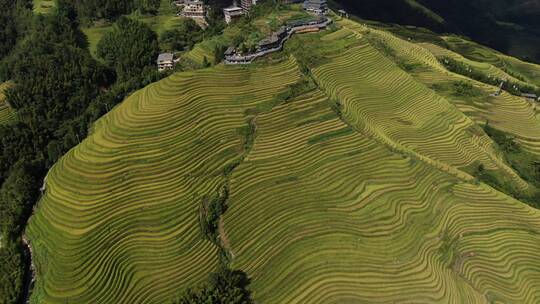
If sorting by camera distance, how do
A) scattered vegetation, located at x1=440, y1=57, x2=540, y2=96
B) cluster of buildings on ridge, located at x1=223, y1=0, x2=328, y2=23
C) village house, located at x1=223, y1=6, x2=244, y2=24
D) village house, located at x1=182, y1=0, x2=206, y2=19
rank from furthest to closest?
village house, located at x1=182, y1=0, x2=206, y2=19, village house, located at x1=223, y1=6, x2=244, y2=24, cluster of buildings on ridge, located at x1=223, y1=0, x2=328, y2=23, scattered vegetation, located at x1=440, y1=57, x2=540, y2=96

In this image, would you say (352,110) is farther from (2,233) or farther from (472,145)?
(2,233)

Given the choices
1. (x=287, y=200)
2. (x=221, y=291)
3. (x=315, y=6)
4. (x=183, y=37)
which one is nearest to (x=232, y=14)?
(x=183, y=37)

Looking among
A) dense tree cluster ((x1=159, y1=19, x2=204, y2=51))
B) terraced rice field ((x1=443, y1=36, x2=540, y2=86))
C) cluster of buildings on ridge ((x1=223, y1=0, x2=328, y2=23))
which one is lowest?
terraced rice field ((x1=443, y1=36, x2=540, y2=86))

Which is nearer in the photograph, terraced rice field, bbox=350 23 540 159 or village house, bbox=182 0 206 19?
terraced rice field, bbox=350 23 540 159

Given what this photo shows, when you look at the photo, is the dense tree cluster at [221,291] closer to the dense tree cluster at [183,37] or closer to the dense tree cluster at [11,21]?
the dense tree cluster at [183,37]

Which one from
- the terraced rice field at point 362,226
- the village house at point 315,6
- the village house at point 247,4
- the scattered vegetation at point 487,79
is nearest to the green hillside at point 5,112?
the terraced rice field at point 362,226

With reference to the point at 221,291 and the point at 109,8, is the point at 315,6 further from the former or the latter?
the point at 221,291

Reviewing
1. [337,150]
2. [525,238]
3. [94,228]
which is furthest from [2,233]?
[525,238]

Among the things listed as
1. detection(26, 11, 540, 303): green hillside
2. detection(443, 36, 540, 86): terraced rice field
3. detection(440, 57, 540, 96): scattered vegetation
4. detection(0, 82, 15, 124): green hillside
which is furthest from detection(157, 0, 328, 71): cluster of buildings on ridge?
detection(443, 36, 540, 86): terraced rice field

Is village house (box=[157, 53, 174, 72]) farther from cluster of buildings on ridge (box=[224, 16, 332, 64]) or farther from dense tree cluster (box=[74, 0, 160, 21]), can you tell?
dense tree cluster (box=[74, 0, 160, 21])

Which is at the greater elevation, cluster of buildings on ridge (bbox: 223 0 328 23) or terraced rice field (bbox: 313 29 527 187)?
cluster of buildings on ridge (bbox: 223 0 328 23)
